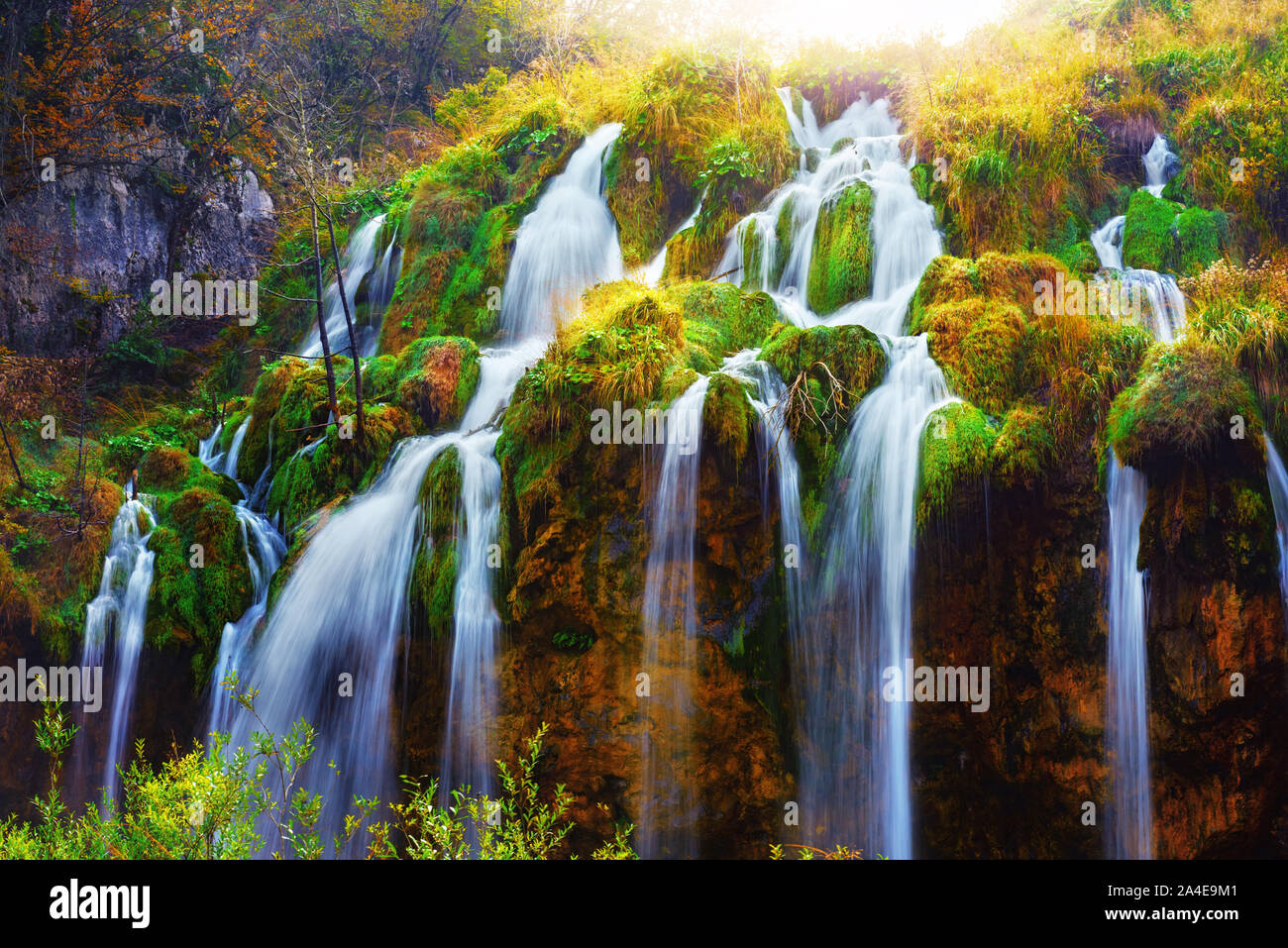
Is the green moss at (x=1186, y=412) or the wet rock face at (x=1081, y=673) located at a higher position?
the green moss at (x=1186, y=412)

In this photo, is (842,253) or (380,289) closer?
(842,253)

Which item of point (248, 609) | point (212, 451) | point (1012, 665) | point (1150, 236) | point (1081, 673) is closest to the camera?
point (1081, 673)

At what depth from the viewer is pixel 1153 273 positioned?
7.95 meters

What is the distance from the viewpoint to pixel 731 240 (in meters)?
10.8

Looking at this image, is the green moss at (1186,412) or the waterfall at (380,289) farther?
the waterfall at (380,289)

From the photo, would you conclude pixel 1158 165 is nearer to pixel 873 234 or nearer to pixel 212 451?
pixel 873 234

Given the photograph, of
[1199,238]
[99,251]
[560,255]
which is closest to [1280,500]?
[1199,238]

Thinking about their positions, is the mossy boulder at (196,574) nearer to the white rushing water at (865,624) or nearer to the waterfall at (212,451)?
the waterfall at (212,451)

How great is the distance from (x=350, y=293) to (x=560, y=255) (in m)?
4.02

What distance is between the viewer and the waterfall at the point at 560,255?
38.0 ft

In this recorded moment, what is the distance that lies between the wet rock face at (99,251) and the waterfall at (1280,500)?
1631cm

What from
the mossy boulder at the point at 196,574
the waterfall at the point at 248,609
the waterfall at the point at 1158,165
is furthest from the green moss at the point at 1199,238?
the mossy boulder at the point at 196,574

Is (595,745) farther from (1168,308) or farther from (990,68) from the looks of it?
(990,68)
